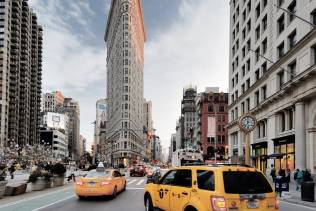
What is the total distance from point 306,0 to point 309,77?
24.3 feet

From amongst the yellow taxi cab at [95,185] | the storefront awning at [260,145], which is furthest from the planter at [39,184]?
the storefront awning at [260,145]

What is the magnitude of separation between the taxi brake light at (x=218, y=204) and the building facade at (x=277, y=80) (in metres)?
22.4

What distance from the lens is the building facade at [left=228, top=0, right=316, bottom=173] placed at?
33.2 m

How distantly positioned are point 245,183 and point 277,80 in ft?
113

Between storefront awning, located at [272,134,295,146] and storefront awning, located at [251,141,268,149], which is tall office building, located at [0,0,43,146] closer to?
storefront awning, located at [251,141,268,149]

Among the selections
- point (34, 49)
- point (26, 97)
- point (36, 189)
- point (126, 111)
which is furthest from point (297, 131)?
point (34, 49)

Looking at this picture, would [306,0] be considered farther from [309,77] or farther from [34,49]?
[34,49]

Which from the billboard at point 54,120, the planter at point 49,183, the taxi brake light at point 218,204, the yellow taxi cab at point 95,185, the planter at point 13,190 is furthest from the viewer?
the billboard at point 54,120

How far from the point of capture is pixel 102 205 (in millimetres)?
15961

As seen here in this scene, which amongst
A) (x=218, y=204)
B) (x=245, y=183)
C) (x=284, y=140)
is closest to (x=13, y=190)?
(x=218, y=204)

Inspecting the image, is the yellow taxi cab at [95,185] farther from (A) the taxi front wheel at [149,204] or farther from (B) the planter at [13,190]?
(A) the taxi front wheel at [149,204]

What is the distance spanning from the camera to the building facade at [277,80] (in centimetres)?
3322

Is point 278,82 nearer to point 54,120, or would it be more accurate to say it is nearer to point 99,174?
point 99,174

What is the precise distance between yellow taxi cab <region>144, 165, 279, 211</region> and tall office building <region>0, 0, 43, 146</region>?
121448 millimetres
